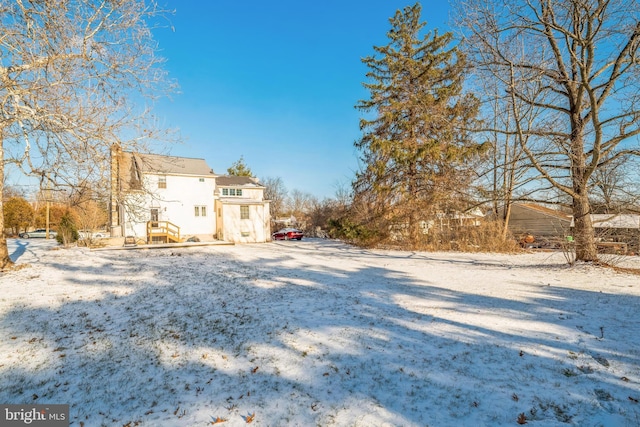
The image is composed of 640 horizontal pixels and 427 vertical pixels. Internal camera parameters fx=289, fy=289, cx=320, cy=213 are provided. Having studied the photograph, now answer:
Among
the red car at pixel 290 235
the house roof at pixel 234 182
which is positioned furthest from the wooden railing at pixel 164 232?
the red car at pixel 290 235


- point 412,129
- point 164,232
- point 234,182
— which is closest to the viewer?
point 412,129

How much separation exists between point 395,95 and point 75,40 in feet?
50.8

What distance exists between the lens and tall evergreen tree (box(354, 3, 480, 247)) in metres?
16.2

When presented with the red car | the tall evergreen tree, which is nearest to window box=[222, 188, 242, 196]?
the red car

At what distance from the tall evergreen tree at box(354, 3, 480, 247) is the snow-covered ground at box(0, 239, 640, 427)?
361 inches

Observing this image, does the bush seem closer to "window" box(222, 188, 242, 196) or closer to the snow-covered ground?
"window" box(222, 188, 242, 196)

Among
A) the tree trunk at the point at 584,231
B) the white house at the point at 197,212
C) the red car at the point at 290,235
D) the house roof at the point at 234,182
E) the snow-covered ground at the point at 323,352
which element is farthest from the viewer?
the red car at the point at 290,235

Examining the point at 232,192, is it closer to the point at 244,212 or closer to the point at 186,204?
the point at 244,212

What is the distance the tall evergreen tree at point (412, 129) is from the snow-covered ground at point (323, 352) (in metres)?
9.17

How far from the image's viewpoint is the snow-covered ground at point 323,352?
10.5 feet

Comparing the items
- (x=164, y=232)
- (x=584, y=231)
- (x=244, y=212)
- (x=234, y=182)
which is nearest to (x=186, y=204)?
(x=164, y=232)

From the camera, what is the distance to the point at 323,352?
173 inches

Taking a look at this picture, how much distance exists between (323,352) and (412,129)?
1545 cm

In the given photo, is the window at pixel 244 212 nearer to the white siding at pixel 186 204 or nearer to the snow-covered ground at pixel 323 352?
the white siding at pixel 186 204
